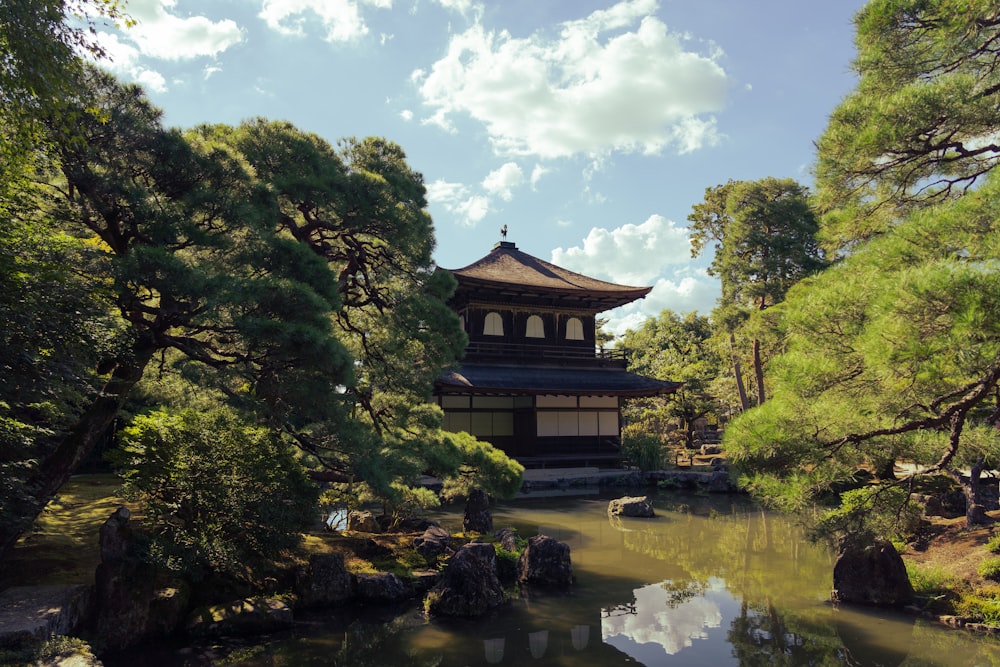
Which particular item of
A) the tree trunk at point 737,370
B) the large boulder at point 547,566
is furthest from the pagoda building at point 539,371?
the large boulder at point 547,566

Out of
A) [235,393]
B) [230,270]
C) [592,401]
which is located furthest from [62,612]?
[592,401]

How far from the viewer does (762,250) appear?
2495cm

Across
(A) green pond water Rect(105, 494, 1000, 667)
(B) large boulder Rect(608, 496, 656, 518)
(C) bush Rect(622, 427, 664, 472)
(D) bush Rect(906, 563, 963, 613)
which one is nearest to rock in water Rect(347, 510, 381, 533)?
(A) green pond water Rect(105, 494, 1000, 667)

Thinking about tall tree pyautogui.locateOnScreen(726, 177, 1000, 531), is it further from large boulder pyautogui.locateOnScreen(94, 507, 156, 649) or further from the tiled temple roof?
the tiled temple roof

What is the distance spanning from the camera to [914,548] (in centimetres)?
973

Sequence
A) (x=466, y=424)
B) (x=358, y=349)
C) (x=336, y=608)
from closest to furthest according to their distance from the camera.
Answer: (x=336, y=608) < (x=358, y=349) < (x=466, y=424)

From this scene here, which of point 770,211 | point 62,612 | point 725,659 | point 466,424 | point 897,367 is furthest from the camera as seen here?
point 770,211

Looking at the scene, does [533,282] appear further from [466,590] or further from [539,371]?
[466,590]

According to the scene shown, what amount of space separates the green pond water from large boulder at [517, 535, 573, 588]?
1.15 ft

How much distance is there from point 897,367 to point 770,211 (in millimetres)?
21587

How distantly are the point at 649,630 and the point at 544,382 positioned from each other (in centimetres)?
1455

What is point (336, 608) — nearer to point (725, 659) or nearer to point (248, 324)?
point (248, 324)

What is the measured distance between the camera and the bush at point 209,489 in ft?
22.9

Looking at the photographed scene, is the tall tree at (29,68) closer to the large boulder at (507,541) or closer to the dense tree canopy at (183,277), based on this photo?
the dense tree canopy at (183,277)
